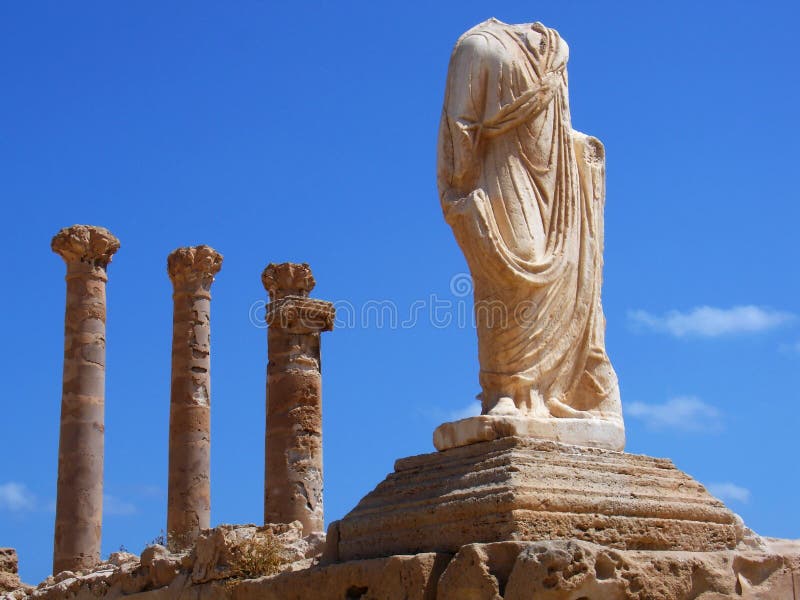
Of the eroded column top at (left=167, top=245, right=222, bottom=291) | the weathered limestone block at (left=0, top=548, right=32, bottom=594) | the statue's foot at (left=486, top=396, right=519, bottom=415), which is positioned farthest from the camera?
the eroded column top at (left=167, top=245, right=222, bottom=291)

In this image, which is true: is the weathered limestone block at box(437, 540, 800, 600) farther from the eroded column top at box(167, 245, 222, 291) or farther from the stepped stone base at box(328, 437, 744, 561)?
the eroded column top at box(167, 245, 222, 291)

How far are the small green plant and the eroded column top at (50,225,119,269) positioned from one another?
1120 cm

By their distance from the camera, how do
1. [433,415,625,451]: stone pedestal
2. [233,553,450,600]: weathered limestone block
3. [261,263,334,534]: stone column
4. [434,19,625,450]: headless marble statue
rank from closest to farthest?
[233,553,450,600]: weathered limestone block, [433,415,625,451]: stone pedestal, [434,19,625,450]: headless marble statue, [261,263,334,534]: stone column

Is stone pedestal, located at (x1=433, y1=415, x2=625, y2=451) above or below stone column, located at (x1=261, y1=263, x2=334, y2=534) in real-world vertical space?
below

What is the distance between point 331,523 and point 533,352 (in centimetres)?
173

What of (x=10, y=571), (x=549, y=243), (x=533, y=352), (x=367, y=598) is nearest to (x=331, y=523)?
(x=367, y=598)

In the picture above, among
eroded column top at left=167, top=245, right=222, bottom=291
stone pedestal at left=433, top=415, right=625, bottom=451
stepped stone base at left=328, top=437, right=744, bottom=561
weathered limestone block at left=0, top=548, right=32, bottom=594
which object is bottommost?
stepped stone base at left=328, top=437, right=744, bottom=561

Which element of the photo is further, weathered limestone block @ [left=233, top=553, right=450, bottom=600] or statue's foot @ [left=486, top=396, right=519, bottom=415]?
statue's foot @ [left=486, top=396, right=519, bottom=415]

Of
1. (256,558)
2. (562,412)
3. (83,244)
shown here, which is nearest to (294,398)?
(83,244)

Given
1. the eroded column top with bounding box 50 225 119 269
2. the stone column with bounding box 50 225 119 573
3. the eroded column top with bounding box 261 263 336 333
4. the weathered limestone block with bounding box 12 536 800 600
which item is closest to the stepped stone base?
the weathered limestone block with bounding box 12 536 800 600

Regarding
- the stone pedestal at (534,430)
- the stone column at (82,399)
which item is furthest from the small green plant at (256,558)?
the stone column at (82,399)

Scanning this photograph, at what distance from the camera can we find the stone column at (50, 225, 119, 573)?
19.2 meters

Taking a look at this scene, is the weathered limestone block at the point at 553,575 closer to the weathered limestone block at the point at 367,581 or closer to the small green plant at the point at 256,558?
the weathered limestone block at the point at 367,581

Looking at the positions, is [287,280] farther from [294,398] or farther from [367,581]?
[367,581]
